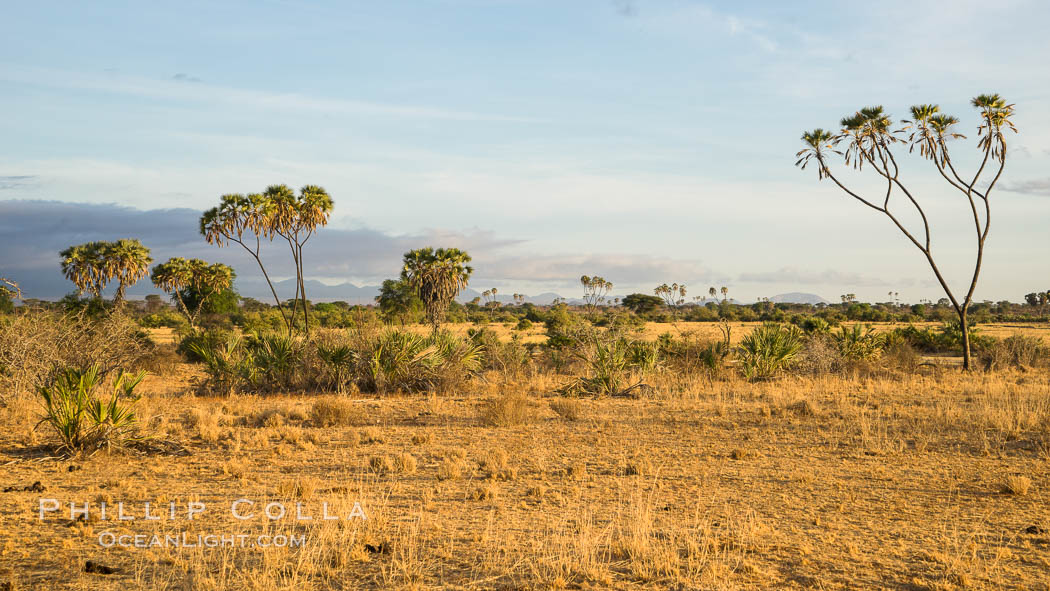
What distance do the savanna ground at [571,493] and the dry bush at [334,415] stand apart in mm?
40

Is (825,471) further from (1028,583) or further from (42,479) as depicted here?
(42,479)

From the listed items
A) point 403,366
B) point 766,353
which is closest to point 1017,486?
point 766,353

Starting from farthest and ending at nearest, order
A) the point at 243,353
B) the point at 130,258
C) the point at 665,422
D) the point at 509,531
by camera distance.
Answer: the point at 130,258
the point at 243,353
the point at 665,422
the point at 509,531

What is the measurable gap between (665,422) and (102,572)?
33.8 feet

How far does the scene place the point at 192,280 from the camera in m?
41.9

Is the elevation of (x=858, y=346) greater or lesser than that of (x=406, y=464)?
greater

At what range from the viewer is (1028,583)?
5309mm

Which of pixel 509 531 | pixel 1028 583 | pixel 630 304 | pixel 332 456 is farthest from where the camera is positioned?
pixel 630 304

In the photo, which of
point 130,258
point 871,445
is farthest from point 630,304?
point 871,445

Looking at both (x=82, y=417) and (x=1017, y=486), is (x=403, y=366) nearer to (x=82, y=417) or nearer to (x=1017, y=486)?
(x=82, y=417)

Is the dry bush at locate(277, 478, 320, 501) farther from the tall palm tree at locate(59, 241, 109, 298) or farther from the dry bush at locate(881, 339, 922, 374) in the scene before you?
the tall palm tree at locate(59, 241, 109, 298)

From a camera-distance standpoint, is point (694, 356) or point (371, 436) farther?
point (694, 356)

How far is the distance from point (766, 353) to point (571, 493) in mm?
13910

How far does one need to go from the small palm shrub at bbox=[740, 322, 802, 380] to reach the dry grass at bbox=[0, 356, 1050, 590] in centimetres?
485
